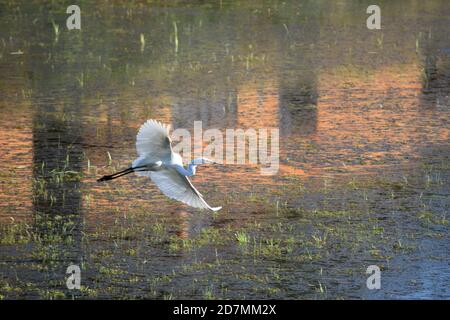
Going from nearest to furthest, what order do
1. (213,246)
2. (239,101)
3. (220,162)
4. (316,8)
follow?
(213,246)
(220,162)
(239,101)
(316,8)

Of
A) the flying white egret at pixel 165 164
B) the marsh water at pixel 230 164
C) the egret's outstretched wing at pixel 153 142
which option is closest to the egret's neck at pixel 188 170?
the flying white egret at pixel 165 164

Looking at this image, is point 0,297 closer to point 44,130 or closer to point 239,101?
point 44,130

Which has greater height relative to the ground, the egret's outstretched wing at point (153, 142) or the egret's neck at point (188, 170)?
the egret's outstretched wing at point (153, 142)

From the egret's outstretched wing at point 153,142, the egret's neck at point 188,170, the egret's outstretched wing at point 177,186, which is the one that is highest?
the egret's outstretched wing at point 153,142

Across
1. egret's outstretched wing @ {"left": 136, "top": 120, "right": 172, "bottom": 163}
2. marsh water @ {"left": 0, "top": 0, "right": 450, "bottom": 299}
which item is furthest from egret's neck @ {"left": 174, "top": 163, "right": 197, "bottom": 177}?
marsh water @ {"left": 0, "top": 0, "right": 450, "bottom": 299}

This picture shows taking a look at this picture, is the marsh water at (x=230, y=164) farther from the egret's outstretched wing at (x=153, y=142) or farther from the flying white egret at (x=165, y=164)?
the egret's outstretched wing at (x=153, y=142)

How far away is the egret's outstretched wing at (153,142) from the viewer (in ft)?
22.9

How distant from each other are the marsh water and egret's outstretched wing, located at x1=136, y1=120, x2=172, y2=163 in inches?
24.4

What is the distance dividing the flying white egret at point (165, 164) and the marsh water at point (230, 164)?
374 millimetres

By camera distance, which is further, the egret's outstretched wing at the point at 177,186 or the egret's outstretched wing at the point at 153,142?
the egret's outstretched wing at the point at 177,186

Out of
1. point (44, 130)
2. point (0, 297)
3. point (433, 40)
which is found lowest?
point (0, 297)

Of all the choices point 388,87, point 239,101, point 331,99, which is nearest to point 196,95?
point 239,101

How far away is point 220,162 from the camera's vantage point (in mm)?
9547

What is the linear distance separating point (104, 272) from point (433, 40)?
401 inches
